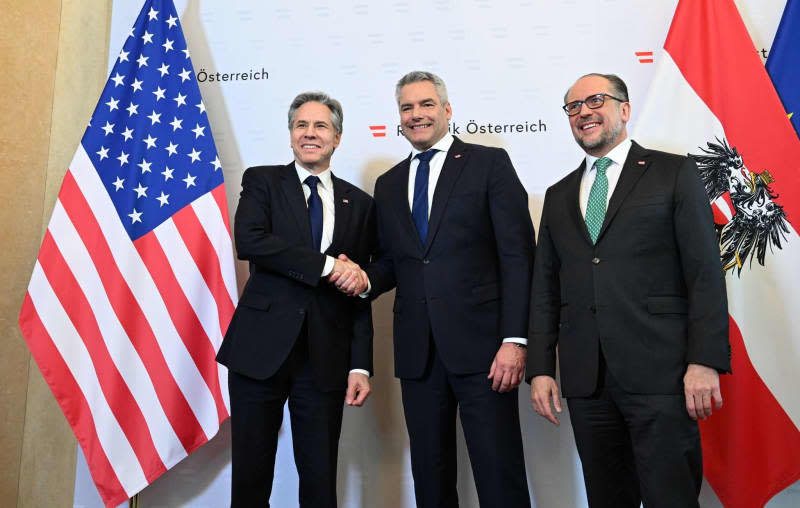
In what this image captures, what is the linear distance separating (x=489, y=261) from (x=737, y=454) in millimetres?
1294

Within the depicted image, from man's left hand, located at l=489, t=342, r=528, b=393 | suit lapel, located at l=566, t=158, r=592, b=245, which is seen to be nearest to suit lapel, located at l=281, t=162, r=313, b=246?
man's left hand, located at l=489, t=342, r=528, b=393

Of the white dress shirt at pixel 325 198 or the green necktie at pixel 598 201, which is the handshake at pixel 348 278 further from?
the green necktie at pixel 598 201

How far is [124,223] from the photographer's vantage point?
2977mm

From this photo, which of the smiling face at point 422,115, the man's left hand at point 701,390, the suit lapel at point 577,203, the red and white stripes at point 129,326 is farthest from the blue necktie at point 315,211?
the man's left hand at point 701,390

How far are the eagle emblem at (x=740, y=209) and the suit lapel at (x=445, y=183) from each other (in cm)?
108

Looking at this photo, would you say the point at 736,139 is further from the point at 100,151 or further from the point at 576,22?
the point at 100,151

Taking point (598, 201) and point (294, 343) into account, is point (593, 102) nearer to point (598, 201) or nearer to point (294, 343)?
point (598, 201)

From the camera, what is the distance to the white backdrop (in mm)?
3012

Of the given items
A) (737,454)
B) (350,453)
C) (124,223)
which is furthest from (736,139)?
(124,223)

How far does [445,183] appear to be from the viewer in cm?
228

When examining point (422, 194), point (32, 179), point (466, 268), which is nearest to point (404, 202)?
point (422, 194)

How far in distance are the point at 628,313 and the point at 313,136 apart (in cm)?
126

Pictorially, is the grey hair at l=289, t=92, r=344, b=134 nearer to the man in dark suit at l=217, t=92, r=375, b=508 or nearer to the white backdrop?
the man in dark suit at l=217, t=92, r=375, b=508

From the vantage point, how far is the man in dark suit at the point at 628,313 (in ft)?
5.81
